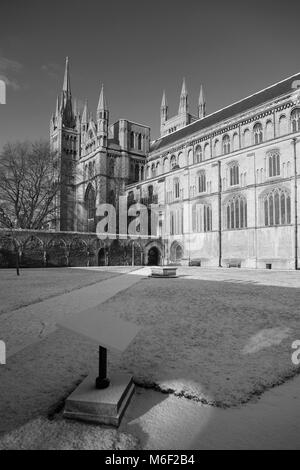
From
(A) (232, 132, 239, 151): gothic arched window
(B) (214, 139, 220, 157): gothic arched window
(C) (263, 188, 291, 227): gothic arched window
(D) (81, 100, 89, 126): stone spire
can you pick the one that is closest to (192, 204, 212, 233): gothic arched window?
(C) (263, 188, 291, 227): gothic arched window

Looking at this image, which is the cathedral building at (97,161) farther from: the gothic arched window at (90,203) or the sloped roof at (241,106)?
the sloped roof at (241,106)

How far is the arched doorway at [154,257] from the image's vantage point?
35938mm

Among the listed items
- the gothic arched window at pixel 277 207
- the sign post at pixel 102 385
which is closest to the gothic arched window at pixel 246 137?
the gothic arched window at pixel 277 207

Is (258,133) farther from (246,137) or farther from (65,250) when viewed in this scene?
(65,250)

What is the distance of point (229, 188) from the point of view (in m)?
30.9

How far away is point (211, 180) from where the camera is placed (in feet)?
108

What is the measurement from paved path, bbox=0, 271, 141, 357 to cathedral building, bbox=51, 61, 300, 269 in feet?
69.6

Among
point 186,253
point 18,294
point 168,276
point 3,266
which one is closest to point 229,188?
point 186,253

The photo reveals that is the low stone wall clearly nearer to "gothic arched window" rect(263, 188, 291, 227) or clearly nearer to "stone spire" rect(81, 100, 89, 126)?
"gothic arched window" rect(263, 188, 291, 227)

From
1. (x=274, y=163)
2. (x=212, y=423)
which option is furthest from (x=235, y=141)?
(x=212, y=423)

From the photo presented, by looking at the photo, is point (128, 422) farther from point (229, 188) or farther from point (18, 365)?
point (229, 188)

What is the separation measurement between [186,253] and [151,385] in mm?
30639

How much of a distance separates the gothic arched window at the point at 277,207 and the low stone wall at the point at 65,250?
14.3 meters
